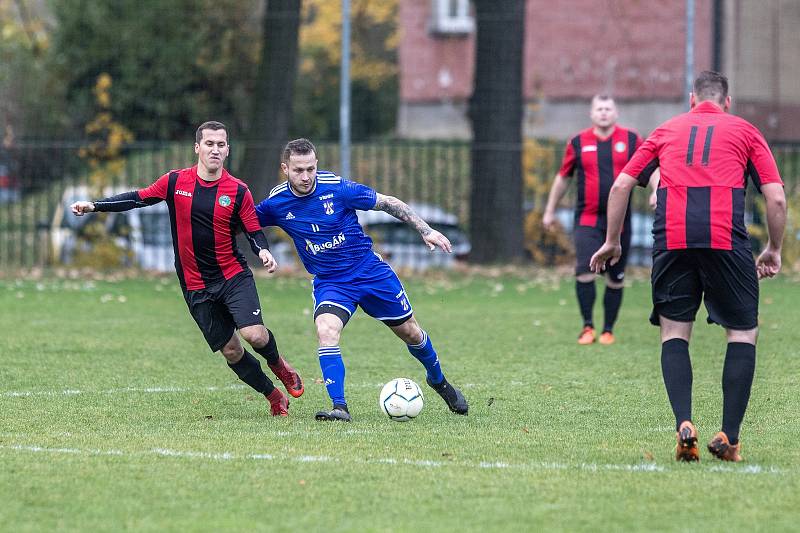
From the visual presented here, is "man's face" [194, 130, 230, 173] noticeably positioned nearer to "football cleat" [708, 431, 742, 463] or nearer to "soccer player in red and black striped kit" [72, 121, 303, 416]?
"soccer player in red and black striped kit" [72, 121, 303, 416]

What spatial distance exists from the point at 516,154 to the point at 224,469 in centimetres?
1316

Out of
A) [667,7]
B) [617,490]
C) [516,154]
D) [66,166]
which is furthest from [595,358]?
[667,7]

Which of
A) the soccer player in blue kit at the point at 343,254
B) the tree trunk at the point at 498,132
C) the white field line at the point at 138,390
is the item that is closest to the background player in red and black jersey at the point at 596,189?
the white field line at the point at 138,390

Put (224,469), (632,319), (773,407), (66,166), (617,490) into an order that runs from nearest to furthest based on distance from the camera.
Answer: (617,490) < (224,469) < (773,407) < (632,319) < (66,166)

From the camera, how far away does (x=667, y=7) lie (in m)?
24.2

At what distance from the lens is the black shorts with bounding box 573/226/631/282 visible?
11328 mm

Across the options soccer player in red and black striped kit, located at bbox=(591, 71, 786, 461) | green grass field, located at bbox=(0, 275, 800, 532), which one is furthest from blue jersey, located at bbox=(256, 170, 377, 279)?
soccer player in red and black striped kit, located at bbox=(591, 71, 786, 461)

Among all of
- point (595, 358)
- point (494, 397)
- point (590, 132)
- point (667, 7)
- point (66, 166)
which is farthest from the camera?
point (667, 7)

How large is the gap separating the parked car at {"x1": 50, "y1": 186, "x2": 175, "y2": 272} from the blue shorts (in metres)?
11.0

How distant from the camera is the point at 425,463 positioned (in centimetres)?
611

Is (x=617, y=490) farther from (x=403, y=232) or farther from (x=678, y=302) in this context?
(x=403, y=232)

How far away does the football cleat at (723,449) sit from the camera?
6.08 metres

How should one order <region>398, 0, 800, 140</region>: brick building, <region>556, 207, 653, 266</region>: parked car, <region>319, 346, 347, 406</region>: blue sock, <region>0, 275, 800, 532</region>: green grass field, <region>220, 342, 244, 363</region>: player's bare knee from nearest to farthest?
<region>0, 275, 800, 532</region>: green grass field
<region>319, 346, 347, 406</region>: blue sock
<region>220, 342, 244, 363</region>: player's bare knee
<region>556, 207, 653, 266</region>: parked car
<region>398, 0, 800, 140</region>: brick building

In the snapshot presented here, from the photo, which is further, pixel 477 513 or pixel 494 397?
pixel 494 397
